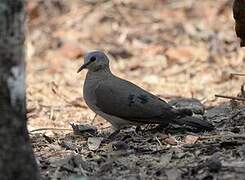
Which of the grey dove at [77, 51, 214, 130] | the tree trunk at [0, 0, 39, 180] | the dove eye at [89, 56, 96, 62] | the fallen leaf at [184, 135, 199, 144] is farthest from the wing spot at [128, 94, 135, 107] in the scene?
the tree trunk at [0, 0, 39, 180]

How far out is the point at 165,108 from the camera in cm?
543

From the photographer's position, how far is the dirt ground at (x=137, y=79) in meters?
4.58

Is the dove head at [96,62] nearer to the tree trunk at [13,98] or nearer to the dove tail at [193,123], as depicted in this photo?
the dove tail at [193,123]

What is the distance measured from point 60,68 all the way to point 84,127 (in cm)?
423

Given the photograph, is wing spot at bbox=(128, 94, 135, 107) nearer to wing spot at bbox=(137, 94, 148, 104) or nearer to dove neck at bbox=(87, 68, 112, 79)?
wing spot at bbox=(137, 94, 148, 104)

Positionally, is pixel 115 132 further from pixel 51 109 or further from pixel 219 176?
pixel 51 109

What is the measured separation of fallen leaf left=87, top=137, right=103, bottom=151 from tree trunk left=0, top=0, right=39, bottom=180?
4.82 ft

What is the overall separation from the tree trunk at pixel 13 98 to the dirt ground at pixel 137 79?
57cm

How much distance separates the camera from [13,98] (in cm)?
358

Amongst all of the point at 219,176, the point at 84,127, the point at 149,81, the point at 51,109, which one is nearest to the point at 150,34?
the point at 149,81

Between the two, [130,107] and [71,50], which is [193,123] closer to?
[130,107]

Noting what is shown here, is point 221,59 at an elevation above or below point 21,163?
below

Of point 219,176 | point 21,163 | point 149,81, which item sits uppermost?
point 21,163

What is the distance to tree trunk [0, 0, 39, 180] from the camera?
3500mm
